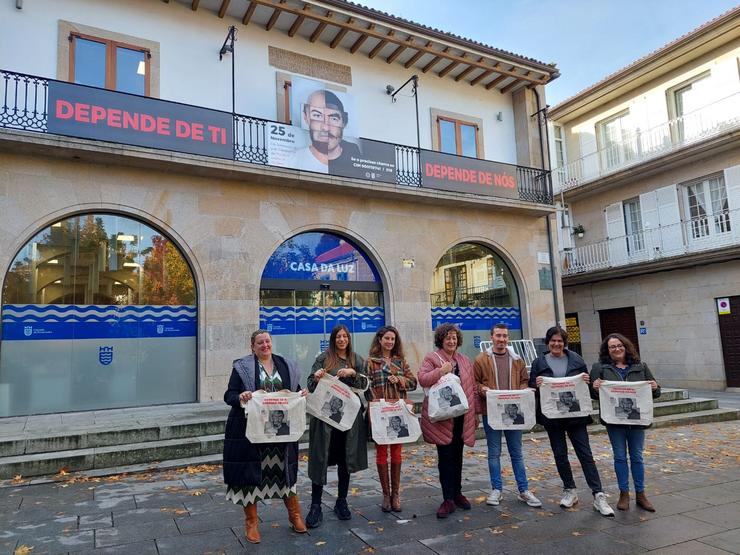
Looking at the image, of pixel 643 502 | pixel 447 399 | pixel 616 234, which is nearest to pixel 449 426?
pixel 447 399

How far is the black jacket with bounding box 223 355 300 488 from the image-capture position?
442 centimetres

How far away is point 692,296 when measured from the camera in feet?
53.8

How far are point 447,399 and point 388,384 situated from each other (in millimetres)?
594

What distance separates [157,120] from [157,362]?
15.3 feet

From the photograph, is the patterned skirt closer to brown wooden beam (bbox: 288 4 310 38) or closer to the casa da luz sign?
the casa da luz sign

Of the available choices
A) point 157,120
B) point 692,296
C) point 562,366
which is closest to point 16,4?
point 157,120

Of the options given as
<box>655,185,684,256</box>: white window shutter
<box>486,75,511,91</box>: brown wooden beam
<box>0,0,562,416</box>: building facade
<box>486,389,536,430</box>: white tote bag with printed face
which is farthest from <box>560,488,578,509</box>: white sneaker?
<box>655,185,684,256</box>: white window shutter

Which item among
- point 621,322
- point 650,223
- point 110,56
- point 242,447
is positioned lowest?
point 242,447

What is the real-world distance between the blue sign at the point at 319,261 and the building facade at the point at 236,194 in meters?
0.05

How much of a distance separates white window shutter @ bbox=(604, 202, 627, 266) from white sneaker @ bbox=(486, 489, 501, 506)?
50.7ft

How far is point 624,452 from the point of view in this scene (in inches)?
208

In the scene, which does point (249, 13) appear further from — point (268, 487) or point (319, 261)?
point (268, 487)

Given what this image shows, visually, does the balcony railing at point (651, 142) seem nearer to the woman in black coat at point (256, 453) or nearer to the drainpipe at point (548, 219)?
the drainpipe at point (548, 219)

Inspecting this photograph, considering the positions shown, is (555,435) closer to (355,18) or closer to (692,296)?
(355,18)
